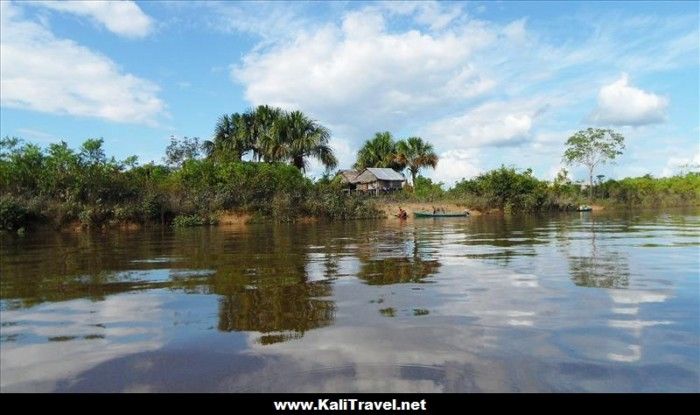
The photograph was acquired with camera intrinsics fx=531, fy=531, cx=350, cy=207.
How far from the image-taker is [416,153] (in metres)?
62.8

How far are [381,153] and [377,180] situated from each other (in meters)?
7.51

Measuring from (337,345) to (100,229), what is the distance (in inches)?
997

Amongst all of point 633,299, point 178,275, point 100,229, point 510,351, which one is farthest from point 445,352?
point 100,229

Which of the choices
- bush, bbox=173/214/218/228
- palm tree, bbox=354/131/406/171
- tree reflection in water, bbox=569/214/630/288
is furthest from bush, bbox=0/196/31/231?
palm tree, bbox=354/131/406/171

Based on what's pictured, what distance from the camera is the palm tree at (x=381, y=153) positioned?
62844mm

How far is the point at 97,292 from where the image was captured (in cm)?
716

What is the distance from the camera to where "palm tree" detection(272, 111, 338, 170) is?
49844 millimetres

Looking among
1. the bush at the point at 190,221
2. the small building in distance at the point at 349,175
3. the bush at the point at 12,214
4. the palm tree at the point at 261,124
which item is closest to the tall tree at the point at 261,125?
the palm tree at the point at 261,124

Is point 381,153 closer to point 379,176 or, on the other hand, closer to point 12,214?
point 379,176

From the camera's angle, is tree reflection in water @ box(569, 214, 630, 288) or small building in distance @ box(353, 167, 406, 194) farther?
small building in distance @ box(353, 167, 406, 194)

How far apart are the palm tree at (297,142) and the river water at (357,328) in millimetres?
40801

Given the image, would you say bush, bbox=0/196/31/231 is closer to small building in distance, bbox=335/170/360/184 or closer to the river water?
the river water

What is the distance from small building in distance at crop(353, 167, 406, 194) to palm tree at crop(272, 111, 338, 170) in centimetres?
640

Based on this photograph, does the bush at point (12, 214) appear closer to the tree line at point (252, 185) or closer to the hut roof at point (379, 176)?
the tree line at point (252, 185)
